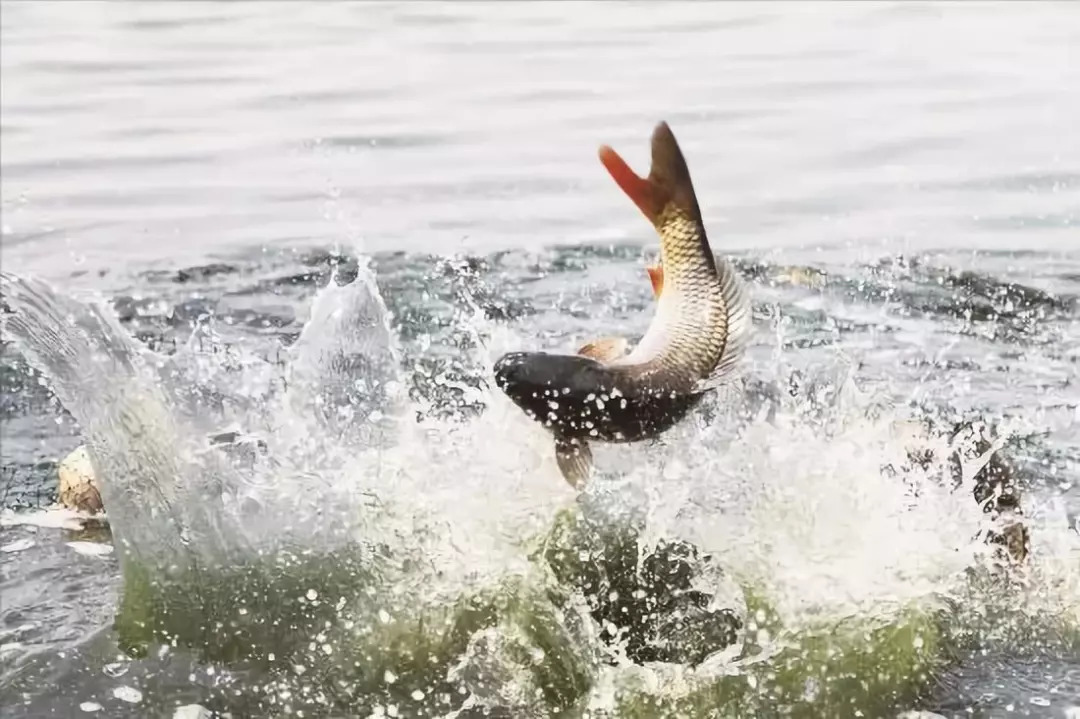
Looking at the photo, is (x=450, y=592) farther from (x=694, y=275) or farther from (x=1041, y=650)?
(x=1041, y=650)

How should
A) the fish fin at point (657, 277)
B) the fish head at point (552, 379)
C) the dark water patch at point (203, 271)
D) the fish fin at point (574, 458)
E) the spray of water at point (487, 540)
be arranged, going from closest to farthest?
the fish head at point (552, 379)
the fish fin at point (574, 458)
the fish fin at point (657, 277)
the spray of water at point (487, 540)
the dark water patch at point (203, 271)

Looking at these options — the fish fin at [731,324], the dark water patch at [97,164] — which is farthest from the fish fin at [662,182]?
the dark water patch at [97,164]

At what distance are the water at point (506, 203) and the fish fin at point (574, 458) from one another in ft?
2.38

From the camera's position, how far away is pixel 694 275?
236 cm

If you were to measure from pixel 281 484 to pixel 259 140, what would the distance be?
311cm

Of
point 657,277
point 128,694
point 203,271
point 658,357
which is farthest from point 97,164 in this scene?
point 658,357

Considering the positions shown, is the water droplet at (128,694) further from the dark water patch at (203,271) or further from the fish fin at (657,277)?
the dark water patch at (203,271)

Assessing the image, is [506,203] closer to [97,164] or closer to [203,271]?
[203,271]

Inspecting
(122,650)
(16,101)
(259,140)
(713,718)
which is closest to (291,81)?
(259,140)

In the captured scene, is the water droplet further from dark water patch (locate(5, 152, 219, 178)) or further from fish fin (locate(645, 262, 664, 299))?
dark water patch (locate(5, 152, 219, 178))

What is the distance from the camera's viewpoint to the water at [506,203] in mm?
3588

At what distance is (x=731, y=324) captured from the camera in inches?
92.8

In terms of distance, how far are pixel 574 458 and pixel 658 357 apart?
0.83ft

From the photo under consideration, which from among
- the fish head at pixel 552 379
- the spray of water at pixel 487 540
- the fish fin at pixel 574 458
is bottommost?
the spray of water at pixel 487 540
